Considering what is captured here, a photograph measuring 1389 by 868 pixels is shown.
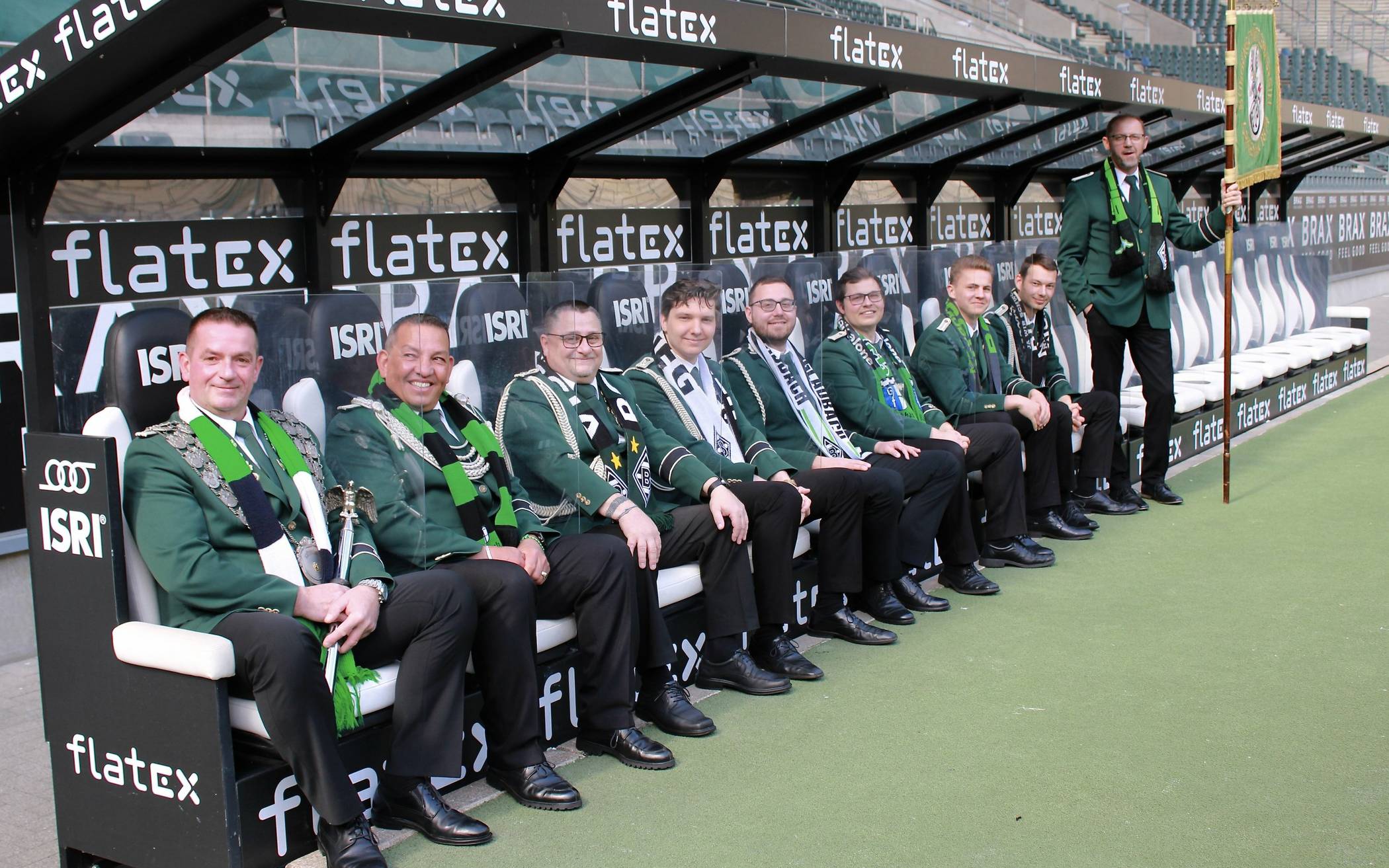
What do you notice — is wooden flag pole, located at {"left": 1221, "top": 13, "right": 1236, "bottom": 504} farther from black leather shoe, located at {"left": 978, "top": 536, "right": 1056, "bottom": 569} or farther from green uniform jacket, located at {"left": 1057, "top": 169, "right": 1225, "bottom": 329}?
black leather shoe, located at {"left": 978, "top": 536, "right": 1056, "bottom": 569}

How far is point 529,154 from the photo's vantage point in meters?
5.50

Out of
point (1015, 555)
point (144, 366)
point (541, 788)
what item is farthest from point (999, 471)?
point (144, 366)

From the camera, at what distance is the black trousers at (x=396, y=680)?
2889 millimetres

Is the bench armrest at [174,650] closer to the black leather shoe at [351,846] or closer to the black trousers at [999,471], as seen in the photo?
the black leather shoe at [351,846]

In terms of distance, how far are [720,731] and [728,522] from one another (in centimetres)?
66

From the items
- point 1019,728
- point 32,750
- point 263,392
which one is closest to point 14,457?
point 32,750

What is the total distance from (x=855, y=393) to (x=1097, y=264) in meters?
1.97

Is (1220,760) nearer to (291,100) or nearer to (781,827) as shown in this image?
(781,827)

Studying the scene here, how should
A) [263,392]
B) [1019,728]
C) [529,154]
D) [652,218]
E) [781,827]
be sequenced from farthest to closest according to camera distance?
[652,218]
[529,154]
[1019,728]
[263,392]
[781,827]

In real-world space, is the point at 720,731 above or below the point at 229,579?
below

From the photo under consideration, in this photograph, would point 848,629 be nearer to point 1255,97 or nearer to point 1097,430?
point 1097,430

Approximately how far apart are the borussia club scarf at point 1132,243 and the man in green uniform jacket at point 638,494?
2.95 metres

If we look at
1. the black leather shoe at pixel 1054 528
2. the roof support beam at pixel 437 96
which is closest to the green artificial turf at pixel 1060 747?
the black leather shoe at pixel 1054 528

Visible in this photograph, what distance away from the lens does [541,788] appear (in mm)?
3418
